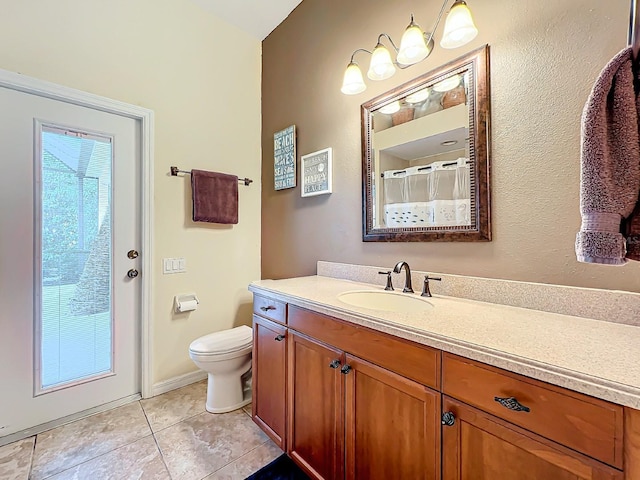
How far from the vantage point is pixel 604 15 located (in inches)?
40.0

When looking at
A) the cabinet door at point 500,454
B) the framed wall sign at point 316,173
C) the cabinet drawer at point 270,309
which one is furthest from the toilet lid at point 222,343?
the cabinet door at point 500,454

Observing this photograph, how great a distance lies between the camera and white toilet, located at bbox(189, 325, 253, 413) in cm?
181

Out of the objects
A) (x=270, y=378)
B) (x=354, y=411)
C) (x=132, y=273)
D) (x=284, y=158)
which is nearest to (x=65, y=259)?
(x=132, y=273)

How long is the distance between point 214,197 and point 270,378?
142 cm

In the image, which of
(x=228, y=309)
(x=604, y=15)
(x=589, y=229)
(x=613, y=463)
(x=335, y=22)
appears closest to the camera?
(x=613, y=463)

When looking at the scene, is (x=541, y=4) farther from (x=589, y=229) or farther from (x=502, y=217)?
(x=589, y=229)

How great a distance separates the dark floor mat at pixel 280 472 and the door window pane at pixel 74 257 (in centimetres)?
128

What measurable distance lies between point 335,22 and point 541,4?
4.12 feet

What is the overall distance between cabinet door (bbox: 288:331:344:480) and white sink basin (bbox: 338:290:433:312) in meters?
0.29

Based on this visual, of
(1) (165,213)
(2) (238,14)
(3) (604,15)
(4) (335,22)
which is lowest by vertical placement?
(1) (165,213)

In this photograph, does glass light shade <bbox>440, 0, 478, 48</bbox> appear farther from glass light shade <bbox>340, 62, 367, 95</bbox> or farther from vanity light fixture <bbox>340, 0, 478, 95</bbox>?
glass light shade <bbox>340, 62, 367, 95</bbox>

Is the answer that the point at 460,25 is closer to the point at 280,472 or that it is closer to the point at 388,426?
the point at 388,426

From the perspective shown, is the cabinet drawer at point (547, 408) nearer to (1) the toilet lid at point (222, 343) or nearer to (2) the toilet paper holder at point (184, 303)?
(1) the toilet lid at point (222, 343)

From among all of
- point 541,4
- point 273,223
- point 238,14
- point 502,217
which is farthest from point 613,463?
point 238,14
